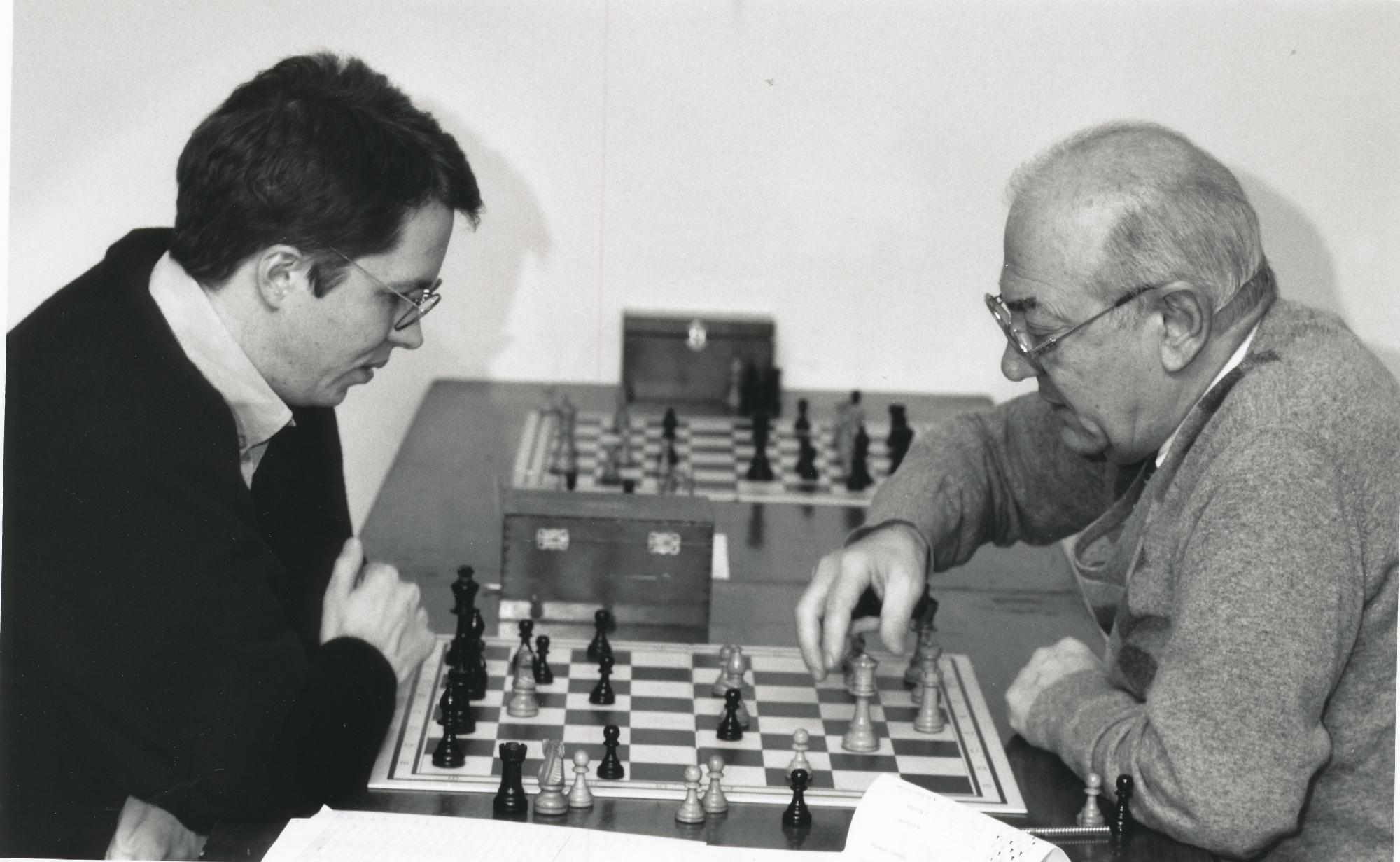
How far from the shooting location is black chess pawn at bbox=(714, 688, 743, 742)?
6.93 ft

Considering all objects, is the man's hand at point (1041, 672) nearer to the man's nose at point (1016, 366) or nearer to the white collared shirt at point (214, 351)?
the man's nose at point (1016, 366)

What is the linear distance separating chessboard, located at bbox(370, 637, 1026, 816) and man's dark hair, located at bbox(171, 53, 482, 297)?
63 cm

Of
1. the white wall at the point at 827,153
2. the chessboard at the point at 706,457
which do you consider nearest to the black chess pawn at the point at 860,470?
the chessboard at the point at 706,457

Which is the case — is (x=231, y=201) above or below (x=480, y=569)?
above

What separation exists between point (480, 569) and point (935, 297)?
6.27 feet

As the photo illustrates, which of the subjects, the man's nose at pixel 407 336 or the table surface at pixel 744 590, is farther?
the man's nose at pixel 407 336

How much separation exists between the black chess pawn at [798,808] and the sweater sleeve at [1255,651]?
15.6 inches

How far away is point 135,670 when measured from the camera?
188 centimetres

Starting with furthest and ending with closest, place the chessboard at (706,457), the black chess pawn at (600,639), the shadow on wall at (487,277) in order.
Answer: the shadow on wall at (487,277) < the chessboard at (706,457) < the black chess pawn at (600,639)

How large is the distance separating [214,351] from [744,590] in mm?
1014

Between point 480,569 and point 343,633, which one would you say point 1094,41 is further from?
point 343,633

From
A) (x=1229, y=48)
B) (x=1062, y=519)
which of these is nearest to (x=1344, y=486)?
(x=1062, y=519)

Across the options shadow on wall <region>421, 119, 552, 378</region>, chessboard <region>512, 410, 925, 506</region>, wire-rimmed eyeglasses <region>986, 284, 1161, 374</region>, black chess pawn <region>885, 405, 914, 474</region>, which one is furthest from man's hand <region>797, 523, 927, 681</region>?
shadow on wall <region>421, 119, 552, 378</region>

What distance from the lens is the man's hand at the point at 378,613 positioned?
210 cm
